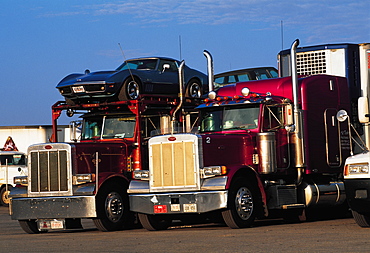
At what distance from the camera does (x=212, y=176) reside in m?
14.9

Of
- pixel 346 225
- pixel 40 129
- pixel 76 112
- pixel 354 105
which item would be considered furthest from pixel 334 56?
pixel 40 129

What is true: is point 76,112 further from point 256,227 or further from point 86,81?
point 256,227

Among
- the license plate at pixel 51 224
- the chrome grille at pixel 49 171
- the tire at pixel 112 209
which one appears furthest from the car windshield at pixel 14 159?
the tire at pixel 112 209

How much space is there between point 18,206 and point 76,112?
3.15m

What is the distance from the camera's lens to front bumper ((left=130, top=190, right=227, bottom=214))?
14500mm

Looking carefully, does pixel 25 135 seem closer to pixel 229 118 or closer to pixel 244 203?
pixel 229 118

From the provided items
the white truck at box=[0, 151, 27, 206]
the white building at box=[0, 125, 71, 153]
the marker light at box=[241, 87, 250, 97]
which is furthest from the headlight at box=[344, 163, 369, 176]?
the white building at box=[0, 125, 71, 153]

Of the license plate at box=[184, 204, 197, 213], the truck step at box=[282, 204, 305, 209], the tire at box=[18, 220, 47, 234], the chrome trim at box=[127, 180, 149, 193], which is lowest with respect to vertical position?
the tire at box=[18, 220, 47, 234]

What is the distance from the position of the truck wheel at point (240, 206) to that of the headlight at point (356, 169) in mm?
2028

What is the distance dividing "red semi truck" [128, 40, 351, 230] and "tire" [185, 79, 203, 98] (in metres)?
1.31

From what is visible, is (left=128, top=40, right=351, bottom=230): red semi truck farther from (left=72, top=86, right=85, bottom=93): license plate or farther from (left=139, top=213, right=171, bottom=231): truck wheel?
(left=72, top=86, right=85, bottom=93): license plate

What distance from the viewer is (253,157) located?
51.9 feet

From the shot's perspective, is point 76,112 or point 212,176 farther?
point 76,112

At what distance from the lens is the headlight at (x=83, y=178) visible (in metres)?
15.9
